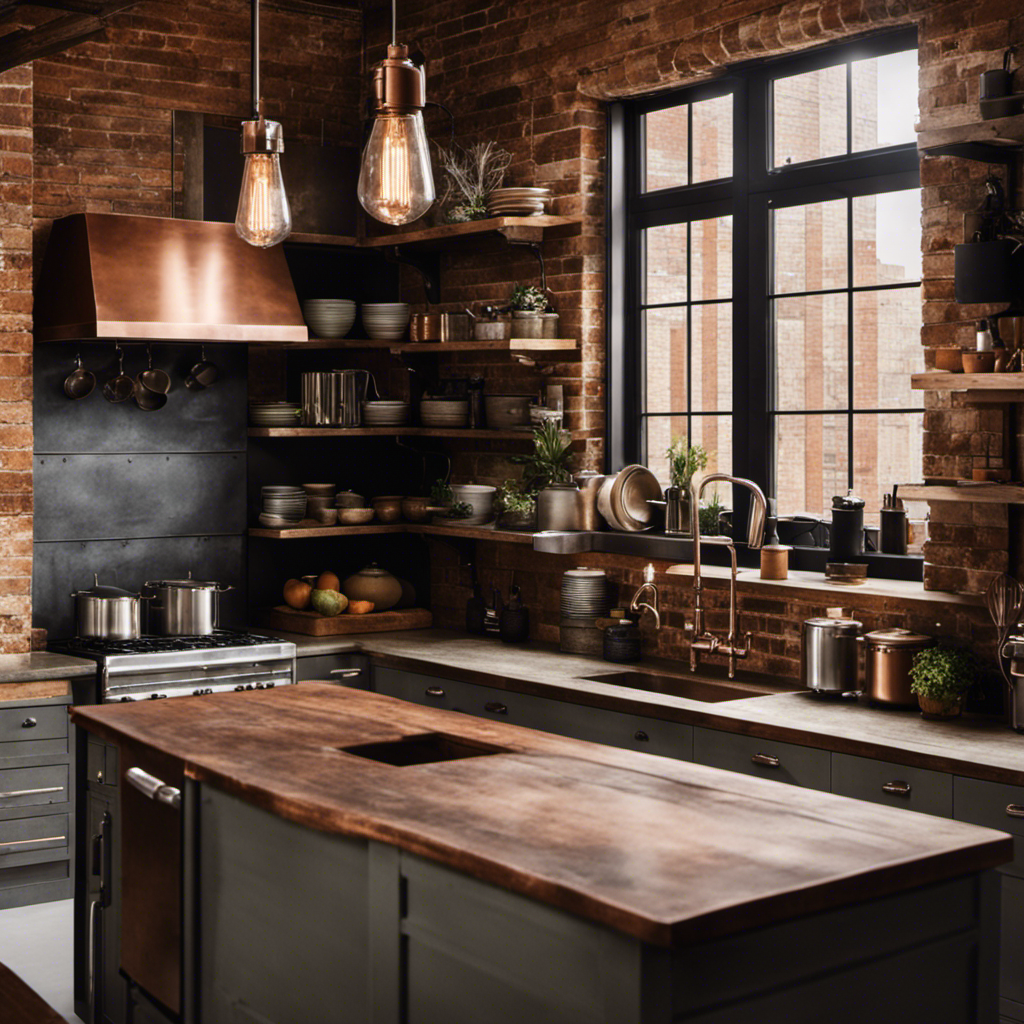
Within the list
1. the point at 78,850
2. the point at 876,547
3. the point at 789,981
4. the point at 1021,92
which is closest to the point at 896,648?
the point at 876,547

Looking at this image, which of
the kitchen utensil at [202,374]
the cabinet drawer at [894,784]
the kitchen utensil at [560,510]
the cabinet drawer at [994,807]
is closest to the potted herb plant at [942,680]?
the cabinet drawer at [894,784]

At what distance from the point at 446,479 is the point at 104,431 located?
160cm

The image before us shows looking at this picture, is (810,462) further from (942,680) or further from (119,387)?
(119,387)

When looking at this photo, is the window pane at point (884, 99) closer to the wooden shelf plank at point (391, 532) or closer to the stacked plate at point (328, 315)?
the wooden shelf plank at point (391, 532)

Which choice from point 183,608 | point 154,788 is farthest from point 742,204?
point 154,788

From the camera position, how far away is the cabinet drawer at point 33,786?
16.5 feet

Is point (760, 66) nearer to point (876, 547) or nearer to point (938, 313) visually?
point (938, 313)

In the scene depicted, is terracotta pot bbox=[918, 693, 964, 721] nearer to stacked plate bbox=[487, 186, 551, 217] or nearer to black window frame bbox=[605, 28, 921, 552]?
black window frame bbox=[605, 28, 921, 552]

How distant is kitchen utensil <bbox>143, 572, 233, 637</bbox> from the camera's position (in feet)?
19.0

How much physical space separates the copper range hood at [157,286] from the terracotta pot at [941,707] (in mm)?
3120

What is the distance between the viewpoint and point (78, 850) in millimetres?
4094

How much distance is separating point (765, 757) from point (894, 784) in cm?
45

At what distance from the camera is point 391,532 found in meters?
6.55

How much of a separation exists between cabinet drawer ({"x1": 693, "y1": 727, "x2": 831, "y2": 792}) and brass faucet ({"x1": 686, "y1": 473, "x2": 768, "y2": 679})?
0.70m
